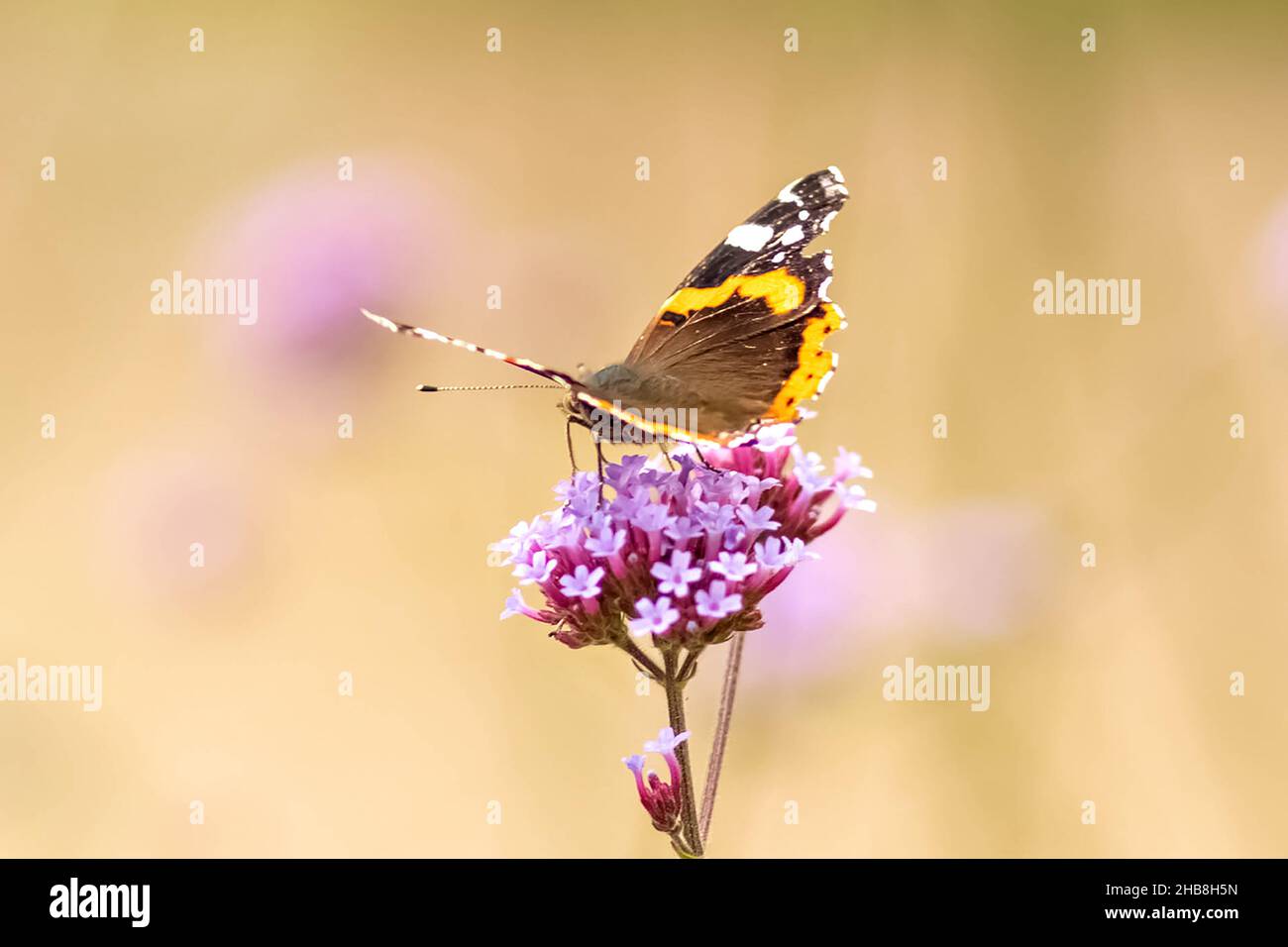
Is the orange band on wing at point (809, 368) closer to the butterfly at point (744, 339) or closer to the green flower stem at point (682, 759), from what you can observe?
the butterfly at point (744, 339)

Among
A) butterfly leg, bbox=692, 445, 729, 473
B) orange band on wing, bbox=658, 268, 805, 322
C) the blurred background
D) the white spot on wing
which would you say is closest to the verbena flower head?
butterfly leg, bbox=692, 445, 729, 473

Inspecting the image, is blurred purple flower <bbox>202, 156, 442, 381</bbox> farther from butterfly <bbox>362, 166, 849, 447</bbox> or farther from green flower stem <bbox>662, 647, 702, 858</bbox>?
green flower stem <bbox>662, 647, 702, 858</bbox>

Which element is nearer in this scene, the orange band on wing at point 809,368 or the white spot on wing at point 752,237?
the orange band on wing at point 809,368

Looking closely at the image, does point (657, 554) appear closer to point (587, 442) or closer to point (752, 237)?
point (752, 237)

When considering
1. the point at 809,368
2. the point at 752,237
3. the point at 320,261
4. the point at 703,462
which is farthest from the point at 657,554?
the point at 320,261

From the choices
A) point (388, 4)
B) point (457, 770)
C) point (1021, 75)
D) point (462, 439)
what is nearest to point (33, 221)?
point (388, 4)

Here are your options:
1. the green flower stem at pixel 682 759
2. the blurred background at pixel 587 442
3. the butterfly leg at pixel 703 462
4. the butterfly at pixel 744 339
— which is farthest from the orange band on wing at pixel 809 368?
the blurred background at pixel 587 442
